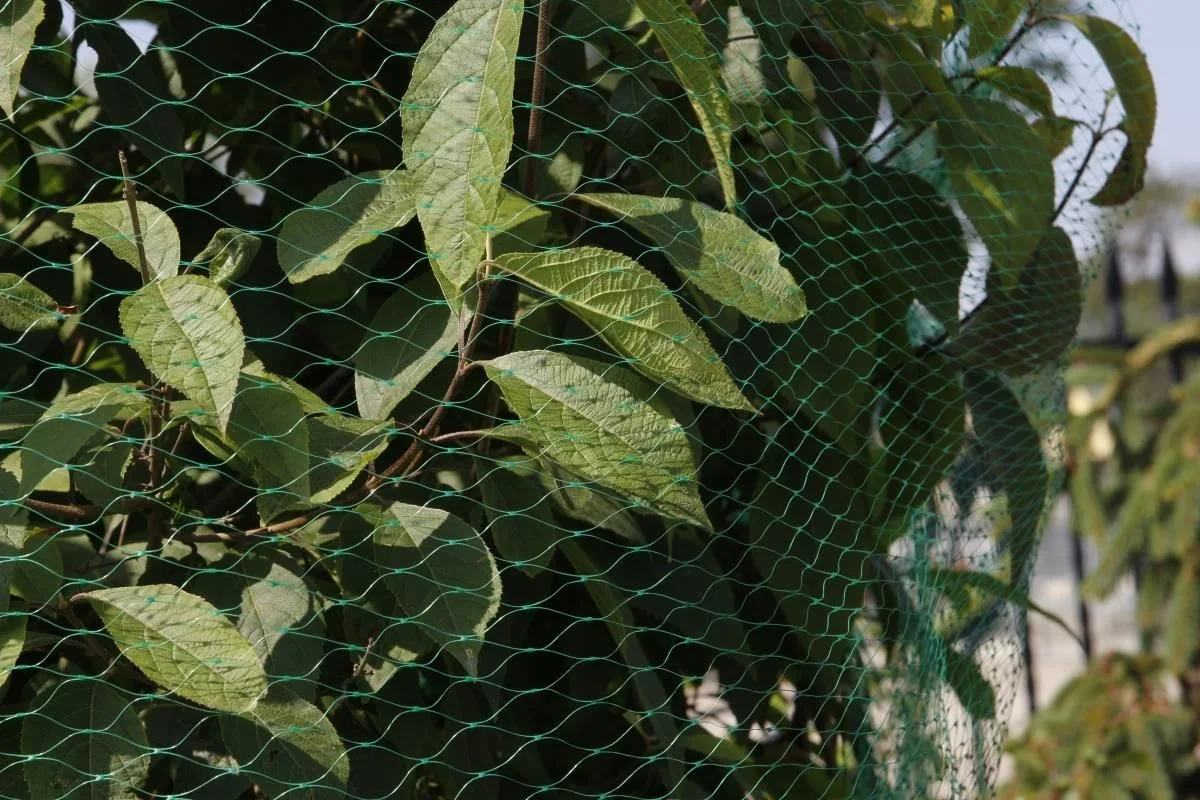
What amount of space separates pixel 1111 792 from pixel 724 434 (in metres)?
2.17

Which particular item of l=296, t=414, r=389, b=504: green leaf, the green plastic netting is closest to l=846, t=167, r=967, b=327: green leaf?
the green plastic netting

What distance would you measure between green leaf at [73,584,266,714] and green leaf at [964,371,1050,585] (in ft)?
2.66

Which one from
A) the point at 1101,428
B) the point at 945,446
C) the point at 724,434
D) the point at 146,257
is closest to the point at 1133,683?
the point at 1101,428

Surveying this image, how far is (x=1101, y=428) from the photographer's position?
3.57m

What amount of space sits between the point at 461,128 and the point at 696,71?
171 millimetres

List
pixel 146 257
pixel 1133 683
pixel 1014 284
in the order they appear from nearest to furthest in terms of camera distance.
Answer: pixel 146 257 < pixel 1014 284 < pixel 1133 683

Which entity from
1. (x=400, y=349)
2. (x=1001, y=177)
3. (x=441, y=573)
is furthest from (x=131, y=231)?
(x=1001, y=177)

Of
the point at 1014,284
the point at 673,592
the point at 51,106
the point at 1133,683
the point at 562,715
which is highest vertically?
the point at 51,106

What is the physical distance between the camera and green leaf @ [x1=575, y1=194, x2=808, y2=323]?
0.80 meters

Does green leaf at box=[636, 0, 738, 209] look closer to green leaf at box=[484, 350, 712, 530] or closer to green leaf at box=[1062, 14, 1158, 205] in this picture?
green leaf at box=[484, 350, 712, 530]

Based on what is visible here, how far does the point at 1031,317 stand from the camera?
4.20 ft

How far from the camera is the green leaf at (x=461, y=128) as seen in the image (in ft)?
2.32

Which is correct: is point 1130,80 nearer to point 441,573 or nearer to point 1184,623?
point 441,573

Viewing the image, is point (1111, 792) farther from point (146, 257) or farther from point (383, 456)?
point (146, 257)
